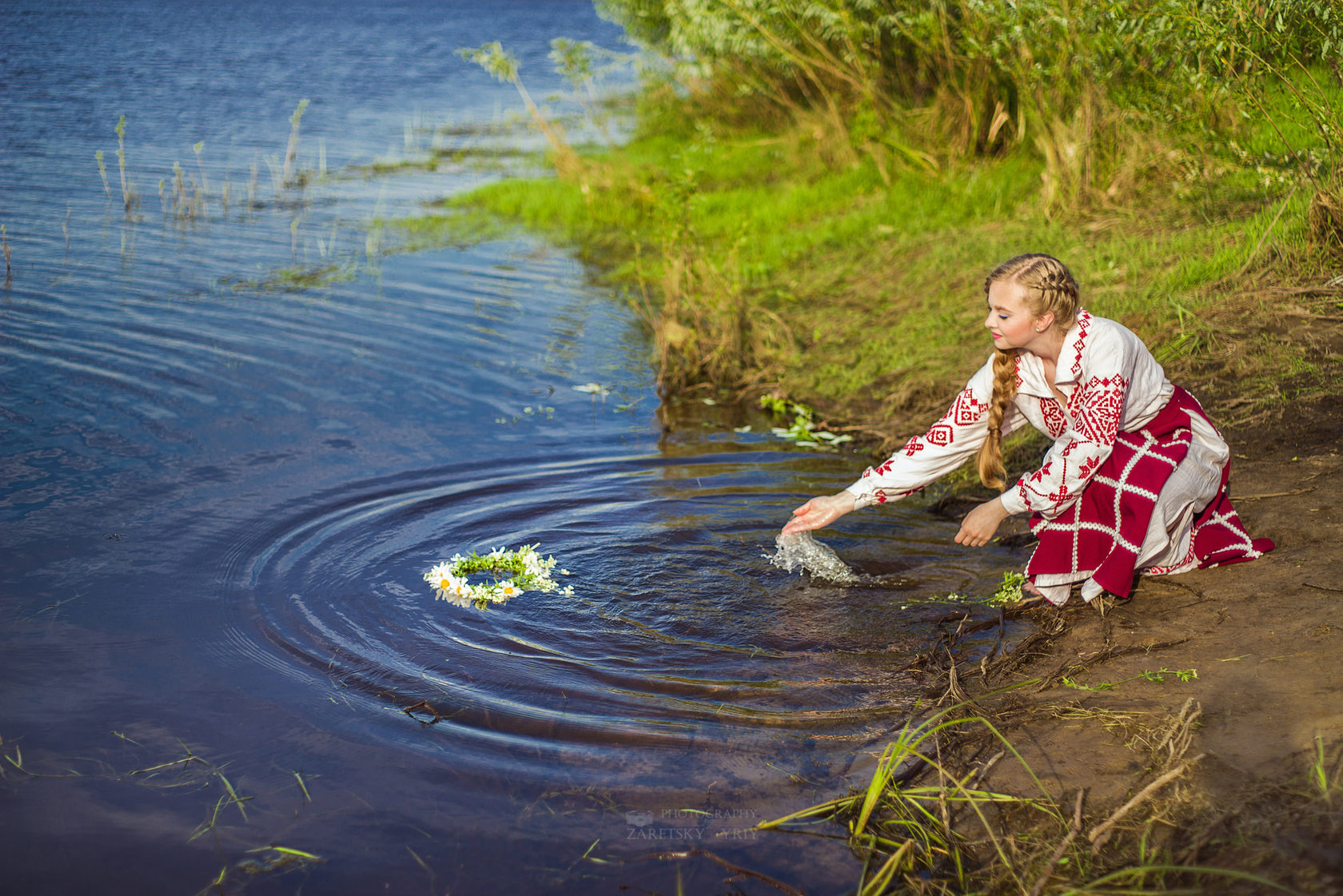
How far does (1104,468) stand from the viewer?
4.05 meters

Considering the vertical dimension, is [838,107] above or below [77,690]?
above

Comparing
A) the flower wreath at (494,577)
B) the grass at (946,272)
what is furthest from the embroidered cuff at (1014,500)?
the grass at (946,272)

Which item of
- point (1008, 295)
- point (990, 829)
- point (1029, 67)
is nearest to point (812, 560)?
point (1008, 295)

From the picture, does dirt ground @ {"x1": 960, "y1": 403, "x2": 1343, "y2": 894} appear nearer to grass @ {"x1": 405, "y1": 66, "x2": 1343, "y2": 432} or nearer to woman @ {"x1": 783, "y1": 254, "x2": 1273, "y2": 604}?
woman @ {"x1": 783, "y1": 254, "x2": 1273, "y2": 604}

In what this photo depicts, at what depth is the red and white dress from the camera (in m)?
3.83

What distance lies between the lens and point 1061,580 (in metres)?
4.23

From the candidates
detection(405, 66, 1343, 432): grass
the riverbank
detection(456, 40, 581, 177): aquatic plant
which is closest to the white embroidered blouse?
the riverbank

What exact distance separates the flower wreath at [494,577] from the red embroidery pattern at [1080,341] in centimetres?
241

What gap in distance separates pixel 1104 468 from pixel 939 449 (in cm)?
63

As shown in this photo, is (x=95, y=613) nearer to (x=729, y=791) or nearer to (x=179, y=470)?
(x=179, y=470)

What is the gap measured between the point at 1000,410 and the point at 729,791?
180cm

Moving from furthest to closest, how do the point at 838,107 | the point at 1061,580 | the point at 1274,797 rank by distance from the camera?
1. the point at 838,107
2. the point at 1061,580
3. the point at 1274,797

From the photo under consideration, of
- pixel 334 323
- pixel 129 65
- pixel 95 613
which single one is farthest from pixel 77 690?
pixel 129 65

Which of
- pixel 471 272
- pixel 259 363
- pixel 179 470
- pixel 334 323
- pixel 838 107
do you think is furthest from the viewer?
pixel 838 107
